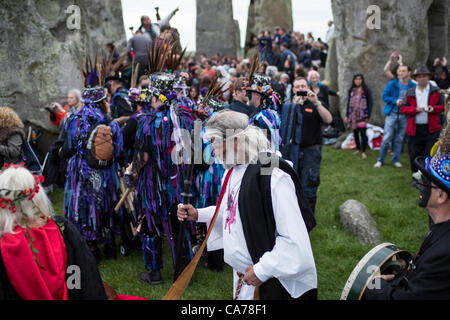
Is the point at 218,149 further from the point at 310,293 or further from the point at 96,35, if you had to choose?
the point at 96,35

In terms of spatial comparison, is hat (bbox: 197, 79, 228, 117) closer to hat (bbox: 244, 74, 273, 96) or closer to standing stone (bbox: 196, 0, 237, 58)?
hat (bbox: 244, 74, 273, 96)

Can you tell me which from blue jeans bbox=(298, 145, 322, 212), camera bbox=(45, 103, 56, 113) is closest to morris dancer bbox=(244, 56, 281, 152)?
blue jeans bbox=(298, 145, 322, 212)

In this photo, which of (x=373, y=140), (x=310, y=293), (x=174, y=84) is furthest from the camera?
(x=373, y=140)

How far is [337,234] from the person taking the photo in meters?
5.62

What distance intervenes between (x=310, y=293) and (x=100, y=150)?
126 inches

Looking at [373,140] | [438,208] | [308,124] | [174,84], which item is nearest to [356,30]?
[373,140]

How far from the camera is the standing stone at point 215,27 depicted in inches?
971

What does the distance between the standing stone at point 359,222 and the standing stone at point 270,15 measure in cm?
2002

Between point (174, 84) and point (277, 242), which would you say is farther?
point (174, 84)

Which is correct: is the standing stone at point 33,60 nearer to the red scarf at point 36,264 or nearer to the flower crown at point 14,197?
the flower crown at point 14,197

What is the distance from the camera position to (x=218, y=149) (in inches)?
106

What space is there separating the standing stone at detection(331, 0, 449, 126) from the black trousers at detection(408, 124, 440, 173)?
3654 millimetres

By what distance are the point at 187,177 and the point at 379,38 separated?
A: 892 centimetres

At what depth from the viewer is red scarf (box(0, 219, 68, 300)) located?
92.2 inches
